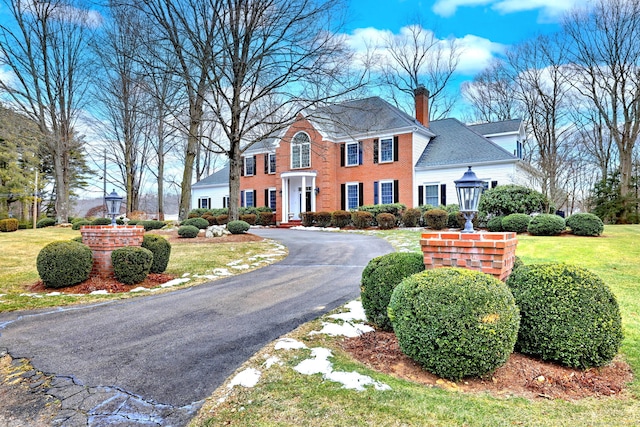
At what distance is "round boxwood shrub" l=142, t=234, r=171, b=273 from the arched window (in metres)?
16.7

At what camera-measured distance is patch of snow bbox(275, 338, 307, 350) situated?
3682mm

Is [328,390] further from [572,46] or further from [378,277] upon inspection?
[572,46]

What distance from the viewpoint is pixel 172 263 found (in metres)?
9.05

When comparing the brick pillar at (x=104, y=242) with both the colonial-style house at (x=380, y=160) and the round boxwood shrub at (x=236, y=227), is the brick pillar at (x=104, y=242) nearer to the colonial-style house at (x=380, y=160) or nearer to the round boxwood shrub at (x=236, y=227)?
the round boxwood shrub at (x=236, y=227)

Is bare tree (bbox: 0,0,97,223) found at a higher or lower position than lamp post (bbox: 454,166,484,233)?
higher

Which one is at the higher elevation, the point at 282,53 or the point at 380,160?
the point at 282,53

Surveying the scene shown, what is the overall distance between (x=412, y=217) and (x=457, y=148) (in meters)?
5.32

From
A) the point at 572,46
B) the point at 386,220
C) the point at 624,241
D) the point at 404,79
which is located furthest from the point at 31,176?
the point at 572,46

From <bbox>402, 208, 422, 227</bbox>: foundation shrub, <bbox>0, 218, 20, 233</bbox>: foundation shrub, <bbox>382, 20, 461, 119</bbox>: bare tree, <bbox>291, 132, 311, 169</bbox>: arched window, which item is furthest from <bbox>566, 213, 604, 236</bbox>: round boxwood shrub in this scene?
<bbox>0, 218, 20, 233</bbox>: foundation shrub

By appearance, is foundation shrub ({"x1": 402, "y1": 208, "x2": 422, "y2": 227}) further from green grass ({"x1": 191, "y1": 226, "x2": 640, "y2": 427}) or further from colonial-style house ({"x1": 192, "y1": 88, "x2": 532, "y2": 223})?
green grass ({"x1": 191, "y1": 226, "x2": 640, "y2": 427})

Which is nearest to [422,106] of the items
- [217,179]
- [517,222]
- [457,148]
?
[457,148]

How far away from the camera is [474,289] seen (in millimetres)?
2920

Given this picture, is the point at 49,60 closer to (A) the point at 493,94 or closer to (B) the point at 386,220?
(B) the point at 386,220

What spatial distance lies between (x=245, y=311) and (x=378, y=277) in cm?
215
